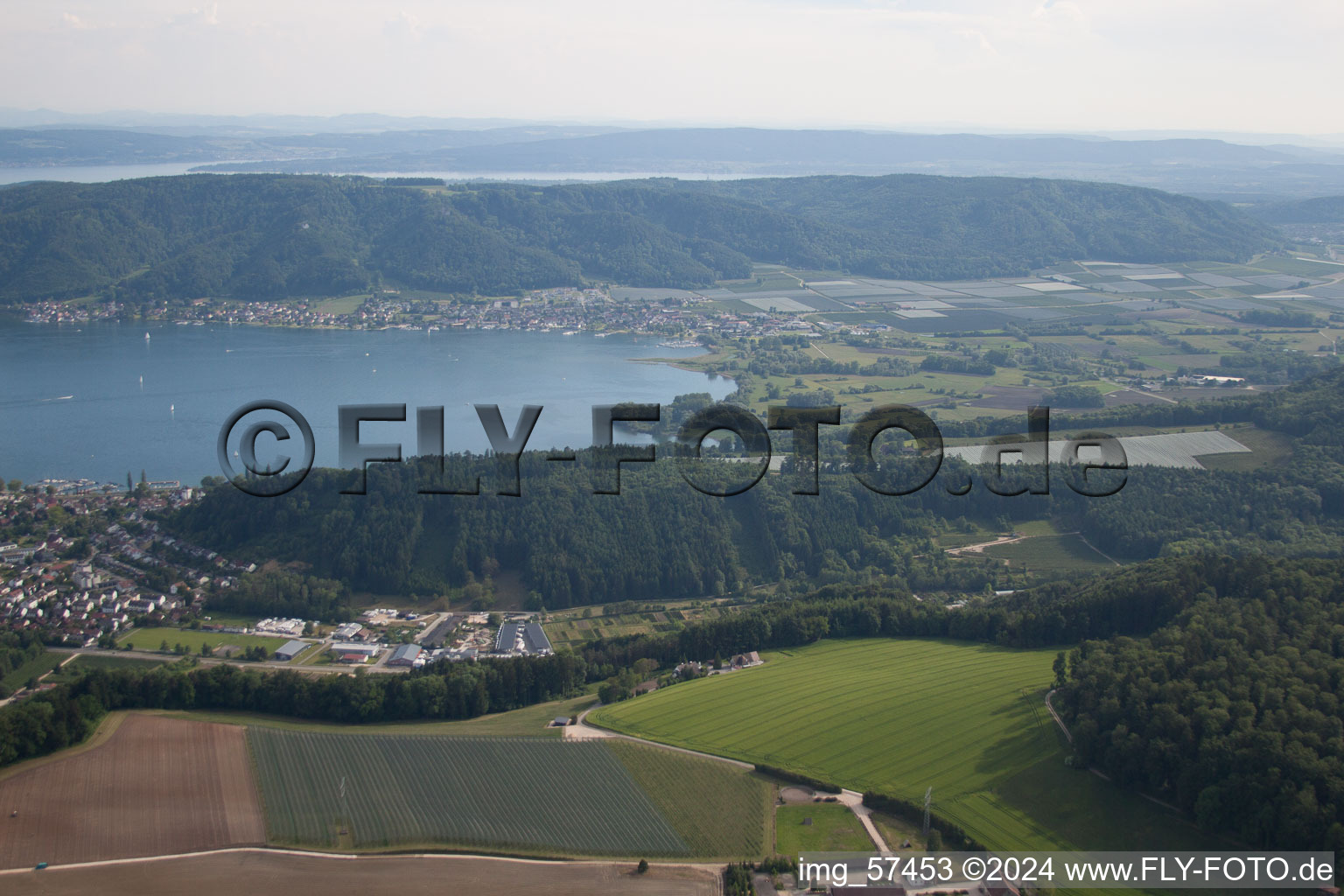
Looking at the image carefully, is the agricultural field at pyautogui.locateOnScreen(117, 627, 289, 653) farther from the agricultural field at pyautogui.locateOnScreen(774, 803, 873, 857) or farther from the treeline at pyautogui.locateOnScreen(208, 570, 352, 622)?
the agricultural field at pyautogui.locateOnScreen(774, 803, 873, 857)

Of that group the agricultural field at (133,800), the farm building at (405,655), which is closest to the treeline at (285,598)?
the farm building at (405,655)

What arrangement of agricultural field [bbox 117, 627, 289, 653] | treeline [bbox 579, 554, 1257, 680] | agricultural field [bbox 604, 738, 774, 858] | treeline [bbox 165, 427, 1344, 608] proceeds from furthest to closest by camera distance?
1. treeline [bbox 165, 427, 1344, 608]
2. agricultural field [bbox 117, 627, 289, 653]
3. treeline [bbox 579, 554, 1257, 680]
4. agricultural field [bbox 604, 738, 774, 858]

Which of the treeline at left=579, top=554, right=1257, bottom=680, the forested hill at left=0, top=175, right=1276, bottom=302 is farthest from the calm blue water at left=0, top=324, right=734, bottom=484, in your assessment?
the treeline at left=579, top=554, right=1257, bottom=680

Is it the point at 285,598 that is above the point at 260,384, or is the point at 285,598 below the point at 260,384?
below

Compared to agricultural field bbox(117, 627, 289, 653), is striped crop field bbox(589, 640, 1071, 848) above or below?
above

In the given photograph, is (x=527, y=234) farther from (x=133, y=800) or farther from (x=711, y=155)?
(x=711, y=155)

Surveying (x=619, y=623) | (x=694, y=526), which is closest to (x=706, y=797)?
(x=619, y=623)
